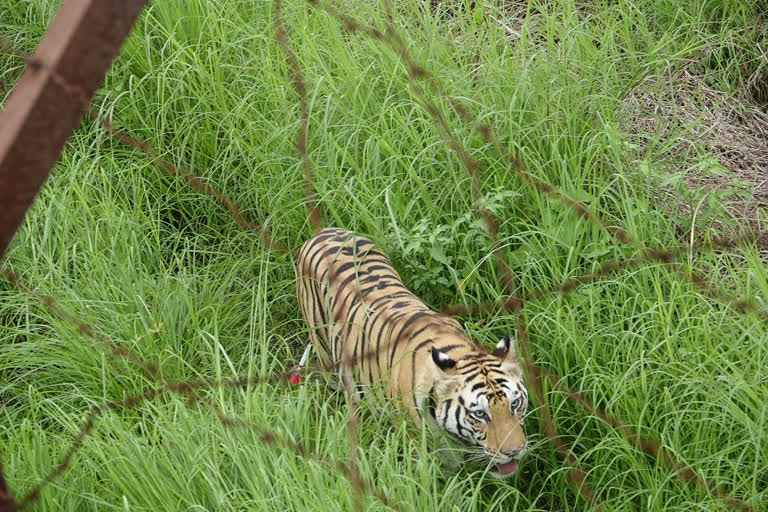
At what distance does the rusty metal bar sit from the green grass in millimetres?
1462

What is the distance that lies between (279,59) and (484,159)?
3.37ft

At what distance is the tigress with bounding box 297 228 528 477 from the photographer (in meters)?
2.59

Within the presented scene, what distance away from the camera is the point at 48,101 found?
2.90ft

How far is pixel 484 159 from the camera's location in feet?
11.0

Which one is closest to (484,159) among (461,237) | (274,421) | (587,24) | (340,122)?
(461,237)

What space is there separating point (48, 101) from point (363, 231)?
2.61 meters

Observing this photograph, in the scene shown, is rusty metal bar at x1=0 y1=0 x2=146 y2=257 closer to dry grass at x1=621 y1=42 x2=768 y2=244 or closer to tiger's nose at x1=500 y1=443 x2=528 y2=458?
tiger's nose at x1=500 y1=443 x2=528 y2=458

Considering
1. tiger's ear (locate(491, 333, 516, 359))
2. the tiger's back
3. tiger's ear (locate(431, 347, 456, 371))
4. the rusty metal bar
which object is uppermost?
the rusty metal bar

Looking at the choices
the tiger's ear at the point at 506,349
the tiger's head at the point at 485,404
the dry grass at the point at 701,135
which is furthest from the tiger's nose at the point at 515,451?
the dry grass at the point at 701,135

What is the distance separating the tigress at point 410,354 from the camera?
2.59 m

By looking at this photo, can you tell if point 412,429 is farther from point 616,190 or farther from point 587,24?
point 587,24

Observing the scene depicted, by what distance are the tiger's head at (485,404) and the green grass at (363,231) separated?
0.36 feet

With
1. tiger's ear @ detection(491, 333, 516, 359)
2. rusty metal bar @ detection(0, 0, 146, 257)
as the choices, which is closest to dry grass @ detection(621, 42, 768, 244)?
tiger's ear @ detection(491, 333, 516, 359)

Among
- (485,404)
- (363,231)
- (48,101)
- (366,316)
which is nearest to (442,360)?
(485,404)
